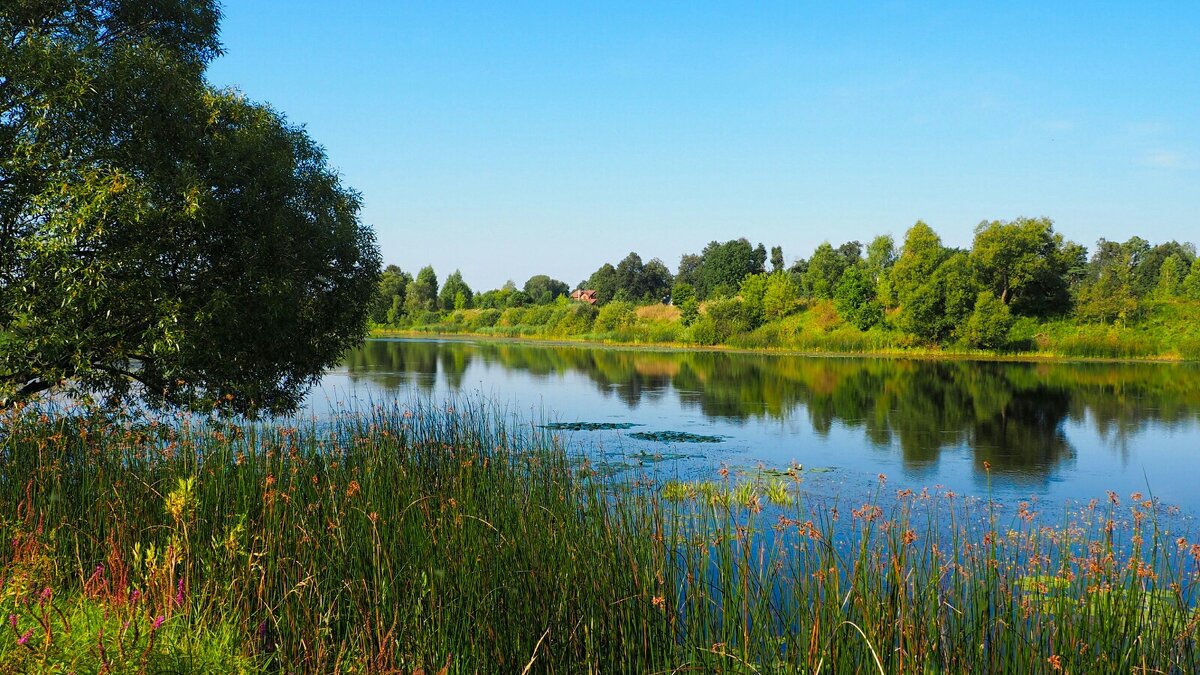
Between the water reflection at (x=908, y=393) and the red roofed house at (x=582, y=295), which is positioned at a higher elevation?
the red roofed house at (x=582, y=295)

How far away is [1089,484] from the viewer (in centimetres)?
1096

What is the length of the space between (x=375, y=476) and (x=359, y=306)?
17.9 ft

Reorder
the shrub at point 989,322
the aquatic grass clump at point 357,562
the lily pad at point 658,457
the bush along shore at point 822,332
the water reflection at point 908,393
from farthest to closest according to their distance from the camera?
the shrub at point 989,322, the bush along shore at point 822,332, the water reflection at point 908,393, the lily pad at point 658,457, the aquatic grass clump at point 357,562

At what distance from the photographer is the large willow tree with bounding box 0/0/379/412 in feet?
26.8

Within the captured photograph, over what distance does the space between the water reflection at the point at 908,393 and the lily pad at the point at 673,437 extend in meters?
2.31

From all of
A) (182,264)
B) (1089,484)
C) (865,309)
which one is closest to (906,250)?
(865,309)

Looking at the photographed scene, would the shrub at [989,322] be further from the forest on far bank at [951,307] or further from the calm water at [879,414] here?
the calm water at [879,414]

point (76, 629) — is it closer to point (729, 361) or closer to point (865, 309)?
point (729, 361)

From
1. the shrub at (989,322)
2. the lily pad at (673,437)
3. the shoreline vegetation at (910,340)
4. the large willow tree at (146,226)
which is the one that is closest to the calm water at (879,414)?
the lily pad at (673,437)

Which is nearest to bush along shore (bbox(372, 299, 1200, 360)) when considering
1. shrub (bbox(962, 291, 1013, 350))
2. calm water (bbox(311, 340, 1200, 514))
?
shrub (bbox(962, 291, 1013, 350))

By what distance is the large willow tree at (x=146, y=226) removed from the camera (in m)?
8.17

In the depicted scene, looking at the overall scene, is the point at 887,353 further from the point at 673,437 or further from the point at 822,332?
the point at 673,437

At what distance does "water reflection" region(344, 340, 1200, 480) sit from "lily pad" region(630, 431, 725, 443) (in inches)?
91.0

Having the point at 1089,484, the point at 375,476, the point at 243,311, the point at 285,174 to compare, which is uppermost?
the point at 285,174
